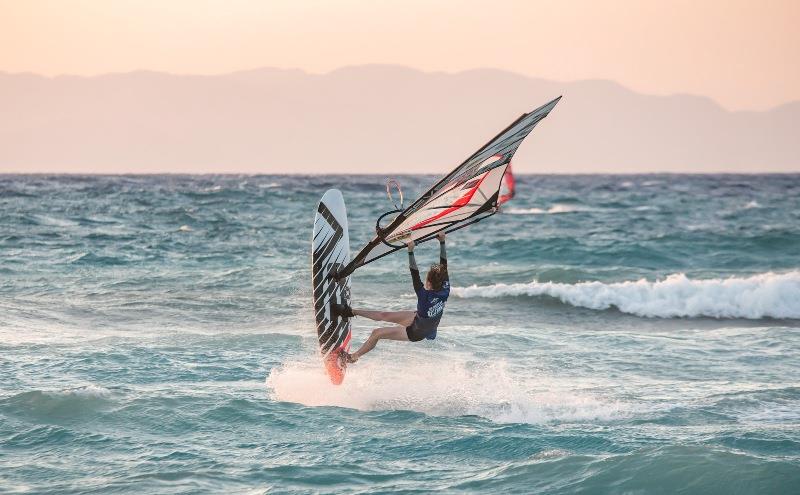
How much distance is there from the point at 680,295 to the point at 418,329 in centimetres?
1059

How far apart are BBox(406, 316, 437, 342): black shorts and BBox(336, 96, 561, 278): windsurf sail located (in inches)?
30.7

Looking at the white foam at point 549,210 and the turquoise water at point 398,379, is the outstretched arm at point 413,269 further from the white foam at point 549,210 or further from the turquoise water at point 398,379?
the white foam at point 549,210

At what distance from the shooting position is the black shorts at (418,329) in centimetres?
940

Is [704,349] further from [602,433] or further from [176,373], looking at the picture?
[176,373]

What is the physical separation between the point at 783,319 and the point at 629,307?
278cm

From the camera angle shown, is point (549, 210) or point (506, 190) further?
point (549, 210)

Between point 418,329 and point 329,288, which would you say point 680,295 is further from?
point 418,329

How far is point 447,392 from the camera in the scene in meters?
10.4

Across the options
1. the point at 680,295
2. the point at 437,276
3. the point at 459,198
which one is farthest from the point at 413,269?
the point at 680,295

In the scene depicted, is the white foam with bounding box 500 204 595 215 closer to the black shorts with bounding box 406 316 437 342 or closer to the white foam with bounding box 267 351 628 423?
the white foam with bounding box 267 351 628 423

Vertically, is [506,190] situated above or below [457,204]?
above

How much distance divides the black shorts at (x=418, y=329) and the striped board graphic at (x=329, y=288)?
3.90 ft

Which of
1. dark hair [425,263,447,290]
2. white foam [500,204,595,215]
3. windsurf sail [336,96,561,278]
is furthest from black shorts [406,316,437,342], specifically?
white foam [500,204,595,215]

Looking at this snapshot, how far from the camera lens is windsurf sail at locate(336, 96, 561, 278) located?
28.3ft
